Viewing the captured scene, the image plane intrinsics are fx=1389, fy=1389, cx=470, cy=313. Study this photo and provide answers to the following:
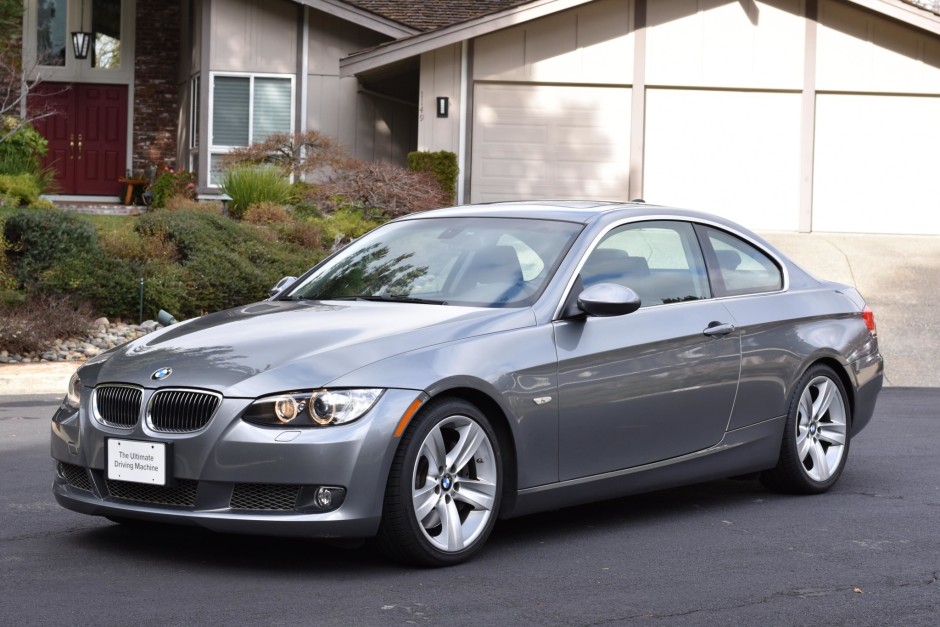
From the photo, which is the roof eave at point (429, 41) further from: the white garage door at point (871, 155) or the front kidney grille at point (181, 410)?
the front kidney grille at point (181, 410)

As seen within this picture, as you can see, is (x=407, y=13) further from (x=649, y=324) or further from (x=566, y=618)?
(x=566, y=618)

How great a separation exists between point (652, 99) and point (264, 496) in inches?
781

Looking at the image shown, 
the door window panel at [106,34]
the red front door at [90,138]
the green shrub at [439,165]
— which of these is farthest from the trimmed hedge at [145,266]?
the door window panel at [106,34]

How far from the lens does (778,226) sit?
80.4 feet

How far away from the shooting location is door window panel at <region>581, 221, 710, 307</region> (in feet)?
22.1

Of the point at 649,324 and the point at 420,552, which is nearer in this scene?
the point at 420,552

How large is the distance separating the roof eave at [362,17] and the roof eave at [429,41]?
121cm

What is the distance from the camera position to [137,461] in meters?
5.55

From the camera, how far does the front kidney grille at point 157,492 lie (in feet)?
18.0

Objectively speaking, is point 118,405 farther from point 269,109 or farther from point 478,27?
point 269,109

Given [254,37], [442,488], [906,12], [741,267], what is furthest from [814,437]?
[254,37]

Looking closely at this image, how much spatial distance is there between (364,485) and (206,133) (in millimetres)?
19870

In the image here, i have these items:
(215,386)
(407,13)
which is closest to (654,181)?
(407,13)

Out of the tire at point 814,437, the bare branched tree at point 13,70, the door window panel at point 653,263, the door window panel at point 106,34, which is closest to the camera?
the door window panel at point 653,263
